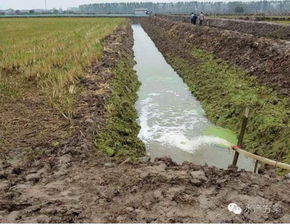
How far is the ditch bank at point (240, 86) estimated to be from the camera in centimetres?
832

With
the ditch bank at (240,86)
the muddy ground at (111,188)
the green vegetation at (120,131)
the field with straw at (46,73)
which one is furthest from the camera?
the field with straw at (46,73)

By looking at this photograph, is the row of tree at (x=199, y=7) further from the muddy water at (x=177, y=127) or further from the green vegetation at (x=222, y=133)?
the green vegetation at (x=222, y=133)

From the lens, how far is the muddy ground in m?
4.72

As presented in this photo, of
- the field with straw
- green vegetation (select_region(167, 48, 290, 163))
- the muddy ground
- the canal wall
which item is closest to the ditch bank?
green vegetation (select_region(167, 48, 290, 163))

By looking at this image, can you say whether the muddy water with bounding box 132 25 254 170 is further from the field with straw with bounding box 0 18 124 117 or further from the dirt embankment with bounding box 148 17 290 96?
the dirt embankment with bounding box 148 17 290 96

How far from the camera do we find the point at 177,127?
10.0m

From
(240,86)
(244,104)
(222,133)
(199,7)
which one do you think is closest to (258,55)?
(240,86)

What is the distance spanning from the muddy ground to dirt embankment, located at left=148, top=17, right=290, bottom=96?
5.94m

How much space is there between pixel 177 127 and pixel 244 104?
6.84ft

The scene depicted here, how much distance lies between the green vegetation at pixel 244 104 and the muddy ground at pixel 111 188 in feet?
5.67

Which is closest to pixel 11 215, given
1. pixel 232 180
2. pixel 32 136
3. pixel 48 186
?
Answer: pixel 48 186

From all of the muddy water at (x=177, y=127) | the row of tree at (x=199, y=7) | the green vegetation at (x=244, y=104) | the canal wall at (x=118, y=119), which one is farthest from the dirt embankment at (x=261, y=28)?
the row of tree at (x=199, y=7)

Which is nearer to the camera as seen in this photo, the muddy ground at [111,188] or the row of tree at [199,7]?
the muddy ground at [111,188]

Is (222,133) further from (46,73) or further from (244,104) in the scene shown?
(46,73)
